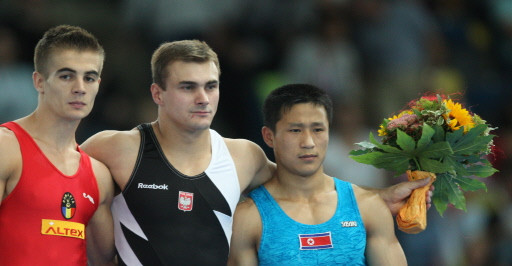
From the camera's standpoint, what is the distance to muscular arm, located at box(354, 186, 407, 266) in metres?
5.00

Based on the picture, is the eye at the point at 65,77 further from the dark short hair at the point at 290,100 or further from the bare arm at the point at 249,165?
the dark short hair at the point at 290,100

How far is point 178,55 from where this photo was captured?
4879 millimetres

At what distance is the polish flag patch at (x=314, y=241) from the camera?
488 cm

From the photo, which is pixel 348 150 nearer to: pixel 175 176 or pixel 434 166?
pixel 434 166

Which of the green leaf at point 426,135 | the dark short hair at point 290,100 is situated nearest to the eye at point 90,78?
the dark short hair at point 290,100

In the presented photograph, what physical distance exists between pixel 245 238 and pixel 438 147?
1.38 metres

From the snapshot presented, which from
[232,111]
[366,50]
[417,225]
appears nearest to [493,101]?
[366,50]

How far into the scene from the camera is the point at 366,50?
9016mm

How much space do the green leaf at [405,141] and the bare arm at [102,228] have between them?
1856 millimetres

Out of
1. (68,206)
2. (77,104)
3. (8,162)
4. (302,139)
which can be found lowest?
(68,206)

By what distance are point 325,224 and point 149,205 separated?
3.76 feet

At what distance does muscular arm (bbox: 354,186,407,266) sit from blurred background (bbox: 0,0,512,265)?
2399 millimetres

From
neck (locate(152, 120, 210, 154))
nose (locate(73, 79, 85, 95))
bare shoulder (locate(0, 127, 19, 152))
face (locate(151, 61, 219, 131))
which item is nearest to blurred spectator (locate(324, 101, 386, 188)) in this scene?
neck (locate(152, 120, 210, 154))

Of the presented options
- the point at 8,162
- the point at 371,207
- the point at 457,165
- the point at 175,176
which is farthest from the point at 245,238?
the point at 8,162
